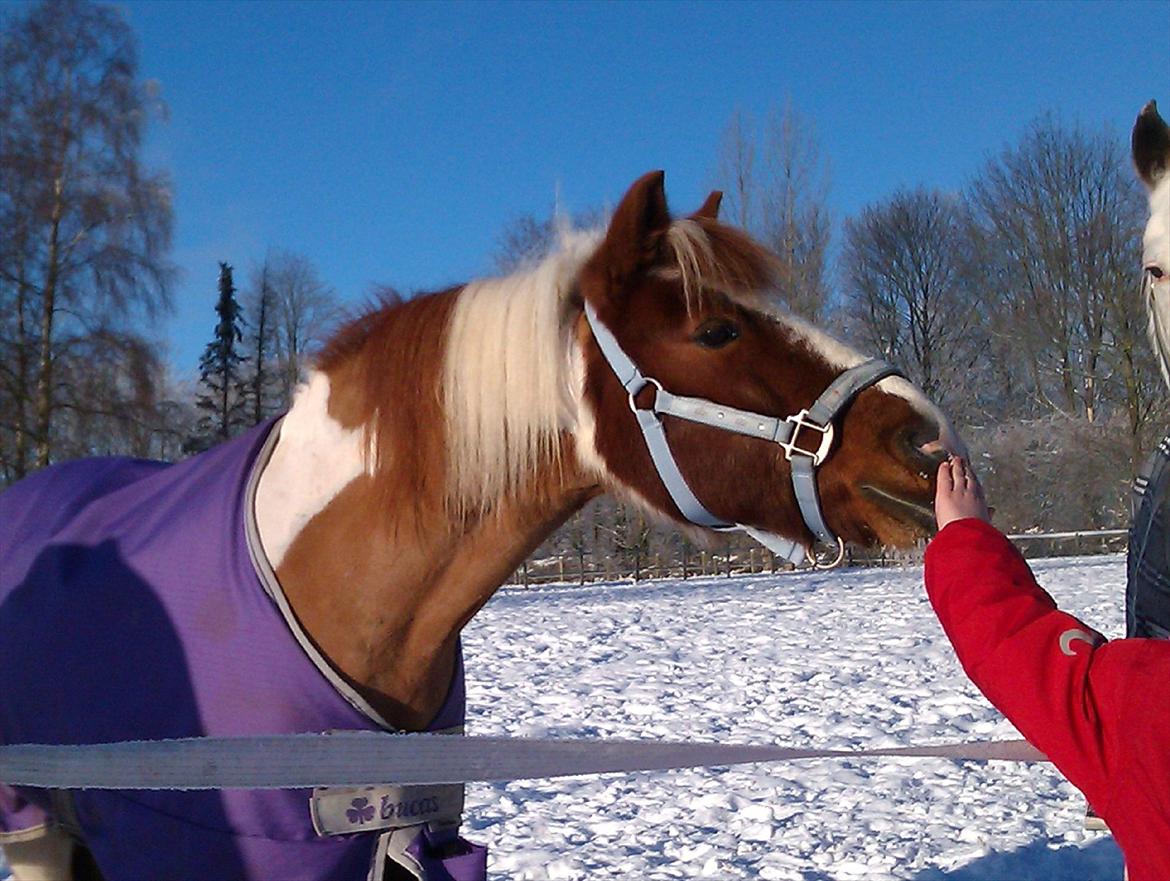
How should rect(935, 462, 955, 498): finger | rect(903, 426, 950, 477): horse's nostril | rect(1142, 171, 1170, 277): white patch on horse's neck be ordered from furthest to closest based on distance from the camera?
1. rect(903, 426, 950, 477): horse's nostril
2. rect(935, 462, 955, 498): finger
3. rect(1142, 171, 1170, 277): white patch on horse's neck

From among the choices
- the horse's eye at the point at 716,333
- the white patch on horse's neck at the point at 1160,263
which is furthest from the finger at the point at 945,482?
the horse's eye at the point at 716,333

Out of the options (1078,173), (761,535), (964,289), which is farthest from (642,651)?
(1078,173)

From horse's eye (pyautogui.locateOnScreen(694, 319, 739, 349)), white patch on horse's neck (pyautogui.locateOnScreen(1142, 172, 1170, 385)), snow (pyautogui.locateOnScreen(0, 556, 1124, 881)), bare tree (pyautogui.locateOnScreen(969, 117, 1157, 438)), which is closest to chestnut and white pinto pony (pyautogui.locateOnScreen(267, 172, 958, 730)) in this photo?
horse's eye (pyautogui.locateOnScreen(694, 319, 739, 349))

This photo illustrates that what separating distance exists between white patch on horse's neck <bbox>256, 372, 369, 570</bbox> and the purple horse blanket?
0.04 metres

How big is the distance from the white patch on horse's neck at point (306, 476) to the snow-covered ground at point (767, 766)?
1231 mm

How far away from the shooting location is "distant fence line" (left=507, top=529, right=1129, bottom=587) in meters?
19.3

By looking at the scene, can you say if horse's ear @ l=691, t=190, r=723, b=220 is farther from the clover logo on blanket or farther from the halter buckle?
the clover logo on blanket

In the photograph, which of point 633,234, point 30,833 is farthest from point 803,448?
point 30,833

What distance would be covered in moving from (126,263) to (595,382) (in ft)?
43.8

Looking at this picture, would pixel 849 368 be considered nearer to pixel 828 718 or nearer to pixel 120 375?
pixel 828 718

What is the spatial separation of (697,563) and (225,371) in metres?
13.2

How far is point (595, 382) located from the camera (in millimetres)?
1748

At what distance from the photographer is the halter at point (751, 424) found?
1641 millimetres

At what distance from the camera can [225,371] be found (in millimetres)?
23000
